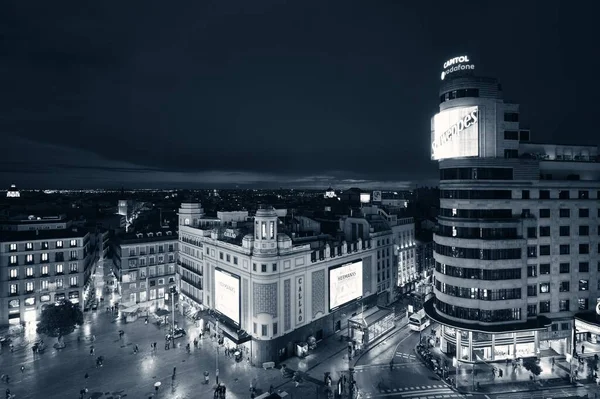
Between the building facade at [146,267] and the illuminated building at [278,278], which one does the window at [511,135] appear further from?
the building facade at [146,267]

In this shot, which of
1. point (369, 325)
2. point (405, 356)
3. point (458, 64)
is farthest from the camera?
point (369, 325)

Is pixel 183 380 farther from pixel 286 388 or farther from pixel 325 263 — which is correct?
pixel 325 263

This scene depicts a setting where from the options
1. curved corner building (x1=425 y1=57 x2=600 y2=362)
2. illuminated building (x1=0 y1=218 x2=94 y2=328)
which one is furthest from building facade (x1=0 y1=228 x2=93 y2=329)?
curved corner building (x1=425 y1=57 x2=600 y2=362)

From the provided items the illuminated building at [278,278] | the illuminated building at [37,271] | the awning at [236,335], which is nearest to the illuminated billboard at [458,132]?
the illuminated building at [278,278]

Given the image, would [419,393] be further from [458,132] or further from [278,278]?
[458,132]

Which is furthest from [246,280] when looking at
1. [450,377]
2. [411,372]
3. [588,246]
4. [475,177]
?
[588,246]

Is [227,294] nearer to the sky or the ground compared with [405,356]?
nearer to the sky

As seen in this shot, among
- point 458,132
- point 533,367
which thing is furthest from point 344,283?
point 458,132
